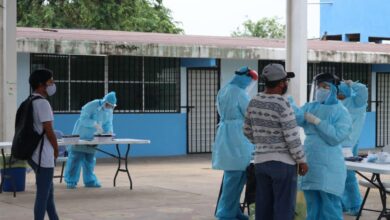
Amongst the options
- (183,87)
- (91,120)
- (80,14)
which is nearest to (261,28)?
(80,14)

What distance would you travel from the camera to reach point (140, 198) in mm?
11539

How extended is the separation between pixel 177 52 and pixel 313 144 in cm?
1098

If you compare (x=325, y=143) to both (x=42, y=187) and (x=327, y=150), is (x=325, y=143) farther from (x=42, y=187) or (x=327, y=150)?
(x=42, y=187)

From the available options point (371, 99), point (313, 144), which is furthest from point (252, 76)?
point (371, 99)

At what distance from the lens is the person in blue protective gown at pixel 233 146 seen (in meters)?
8.95

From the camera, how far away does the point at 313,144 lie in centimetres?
761

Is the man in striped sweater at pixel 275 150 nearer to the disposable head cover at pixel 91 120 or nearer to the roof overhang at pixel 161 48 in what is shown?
the disposable head cover at pixel 91 120

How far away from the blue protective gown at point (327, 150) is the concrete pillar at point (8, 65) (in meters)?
7.03

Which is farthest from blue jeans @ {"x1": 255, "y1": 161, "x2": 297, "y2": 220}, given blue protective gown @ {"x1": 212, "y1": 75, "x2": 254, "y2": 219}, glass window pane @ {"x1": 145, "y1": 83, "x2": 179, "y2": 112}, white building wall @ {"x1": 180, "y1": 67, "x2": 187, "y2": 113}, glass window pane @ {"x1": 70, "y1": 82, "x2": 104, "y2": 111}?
white building wall @ {"x1": 180, "y1": 67, "x2": 187, "y2": 113}

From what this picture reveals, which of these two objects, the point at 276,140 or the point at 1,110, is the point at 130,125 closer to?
the point at 1,110

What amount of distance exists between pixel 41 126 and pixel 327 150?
2.78 meters

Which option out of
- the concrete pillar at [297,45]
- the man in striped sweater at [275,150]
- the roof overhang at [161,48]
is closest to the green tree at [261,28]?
the roof overhang at [161,48]

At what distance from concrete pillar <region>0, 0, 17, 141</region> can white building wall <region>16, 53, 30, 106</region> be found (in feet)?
13.3

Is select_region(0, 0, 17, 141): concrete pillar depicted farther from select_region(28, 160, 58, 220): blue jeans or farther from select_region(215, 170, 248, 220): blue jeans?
select_region(28, 160, 58, 220): blue jeans
